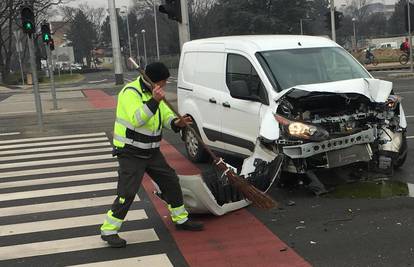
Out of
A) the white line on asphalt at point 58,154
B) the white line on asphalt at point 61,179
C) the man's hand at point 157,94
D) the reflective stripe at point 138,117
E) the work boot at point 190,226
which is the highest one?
the man's hand at point 157,94

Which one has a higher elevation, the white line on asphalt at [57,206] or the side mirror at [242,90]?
the side mirror at [242,90]

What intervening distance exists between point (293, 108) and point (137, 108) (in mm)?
2251

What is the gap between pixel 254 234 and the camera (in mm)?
5535

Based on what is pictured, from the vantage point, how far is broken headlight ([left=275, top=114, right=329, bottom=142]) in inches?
250

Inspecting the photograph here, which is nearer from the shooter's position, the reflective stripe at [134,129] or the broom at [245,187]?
the reflective stripe at [134,129]

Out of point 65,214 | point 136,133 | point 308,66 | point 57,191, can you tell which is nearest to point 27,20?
point 57,191

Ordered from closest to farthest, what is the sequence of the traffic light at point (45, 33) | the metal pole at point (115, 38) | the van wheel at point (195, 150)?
the van wheel at point (195, 150), the traffic light at point (45, 33), the metal pole at point (115, 38)

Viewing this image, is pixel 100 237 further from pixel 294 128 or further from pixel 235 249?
pixel 294 128

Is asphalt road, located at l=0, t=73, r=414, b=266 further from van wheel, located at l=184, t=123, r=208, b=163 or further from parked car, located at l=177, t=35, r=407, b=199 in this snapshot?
van wheel, located at l=184, t=123, r=208, b=163

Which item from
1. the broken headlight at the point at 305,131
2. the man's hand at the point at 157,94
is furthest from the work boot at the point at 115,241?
the broken headlight at the point at 305,131

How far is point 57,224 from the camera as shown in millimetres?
6266

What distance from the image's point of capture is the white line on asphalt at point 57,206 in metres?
6.92

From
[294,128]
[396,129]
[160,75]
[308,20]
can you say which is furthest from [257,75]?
[308,20]

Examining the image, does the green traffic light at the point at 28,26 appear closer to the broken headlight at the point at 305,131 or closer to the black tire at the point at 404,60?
the broken headlight at the point at 305,131
